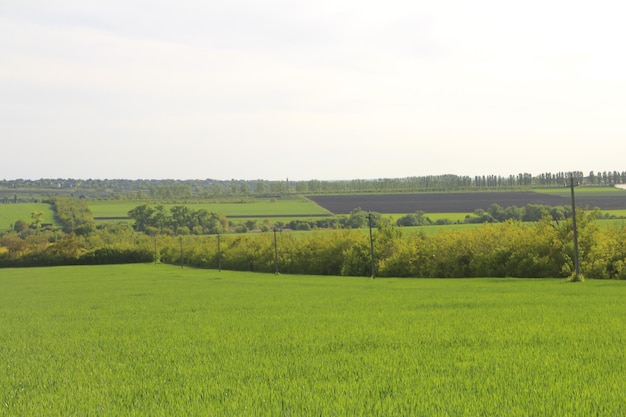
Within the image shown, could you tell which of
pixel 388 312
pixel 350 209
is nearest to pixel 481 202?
pixel 350 209

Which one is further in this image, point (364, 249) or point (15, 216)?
point (15, 216)

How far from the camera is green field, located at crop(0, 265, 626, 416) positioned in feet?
40.1

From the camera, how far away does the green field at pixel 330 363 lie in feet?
40.1

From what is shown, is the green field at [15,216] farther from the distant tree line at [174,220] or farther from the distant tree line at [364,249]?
the distant tree line at [174,220]

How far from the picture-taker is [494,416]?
10906mm

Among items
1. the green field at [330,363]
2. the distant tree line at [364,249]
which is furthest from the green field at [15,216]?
the green field at [330,363]

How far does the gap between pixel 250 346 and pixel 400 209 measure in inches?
6092

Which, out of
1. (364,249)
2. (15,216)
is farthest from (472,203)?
(15,216)

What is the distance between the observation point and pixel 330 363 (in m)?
16.7

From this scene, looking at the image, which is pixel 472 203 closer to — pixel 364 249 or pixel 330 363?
pixel 364 249

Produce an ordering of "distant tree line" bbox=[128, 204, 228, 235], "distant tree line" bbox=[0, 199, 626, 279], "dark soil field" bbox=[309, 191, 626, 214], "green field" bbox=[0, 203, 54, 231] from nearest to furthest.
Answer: "distant tree line" bbox=[0, 199, 626, 279] → "dark soil field" bbox=[309, 191, 626, 214] → "green field" bbox=[0, 203, 54, 231] → "distant tree line" bbox=[128, 204, 228, 235]

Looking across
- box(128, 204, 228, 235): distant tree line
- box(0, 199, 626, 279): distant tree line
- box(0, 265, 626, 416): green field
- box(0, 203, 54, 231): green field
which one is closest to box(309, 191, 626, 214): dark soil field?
box(0, 199, 626, 279): distant tree line

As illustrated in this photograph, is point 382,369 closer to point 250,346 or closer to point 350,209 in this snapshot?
point 250,346

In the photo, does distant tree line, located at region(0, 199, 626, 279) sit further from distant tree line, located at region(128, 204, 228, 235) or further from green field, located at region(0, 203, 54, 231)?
green field, located at region(0, 203, 54, 231)
